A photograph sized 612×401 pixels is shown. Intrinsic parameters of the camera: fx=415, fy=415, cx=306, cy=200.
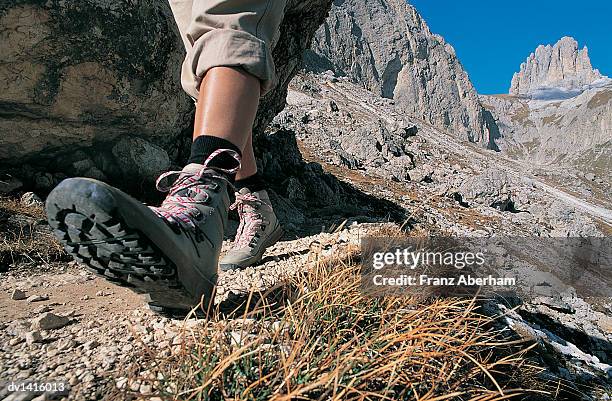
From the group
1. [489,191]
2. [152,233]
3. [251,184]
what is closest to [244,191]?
[251,184]

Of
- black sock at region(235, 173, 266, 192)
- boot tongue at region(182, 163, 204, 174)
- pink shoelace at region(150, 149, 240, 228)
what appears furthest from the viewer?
black sock at region(235, 173, 266, 192)

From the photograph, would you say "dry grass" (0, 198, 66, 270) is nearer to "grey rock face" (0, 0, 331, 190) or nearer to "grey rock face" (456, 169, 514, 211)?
"grey rock face" (0, 0, 331, 190)

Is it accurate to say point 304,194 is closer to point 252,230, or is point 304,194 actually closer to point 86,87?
point 86,87

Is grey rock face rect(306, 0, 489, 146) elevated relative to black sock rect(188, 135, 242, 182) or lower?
elevated

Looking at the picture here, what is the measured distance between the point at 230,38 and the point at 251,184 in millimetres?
1256

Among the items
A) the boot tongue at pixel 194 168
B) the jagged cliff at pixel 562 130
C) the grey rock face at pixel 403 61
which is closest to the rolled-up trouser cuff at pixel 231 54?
the boot tongue at pixel 194 168

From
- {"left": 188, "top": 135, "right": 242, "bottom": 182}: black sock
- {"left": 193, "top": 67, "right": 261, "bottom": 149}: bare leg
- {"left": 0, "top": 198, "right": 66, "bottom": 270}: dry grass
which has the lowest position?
{"left": 0, "top": 198, "right": 66, "bottom": 270}: dry grass

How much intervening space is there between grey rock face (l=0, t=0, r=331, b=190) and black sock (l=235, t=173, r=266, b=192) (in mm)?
2529

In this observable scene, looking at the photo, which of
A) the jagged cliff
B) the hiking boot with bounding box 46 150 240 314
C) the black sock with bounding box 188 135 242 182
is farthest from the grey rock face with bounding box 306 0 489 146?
the hiking boot with bounding box 46 150 240 314

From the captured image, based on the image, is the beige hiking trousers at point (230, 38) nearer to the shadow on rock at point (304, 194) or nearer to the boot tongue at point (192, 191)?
the boot tongue at point (192, 191)

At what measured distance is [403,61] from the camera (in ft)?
276

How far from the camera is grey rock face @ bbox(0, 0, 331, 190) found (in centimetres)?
391

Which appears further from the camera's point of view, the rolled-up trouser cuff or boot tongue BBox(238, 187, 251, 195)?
boot tongue BBox(238, 187, 251, 195)

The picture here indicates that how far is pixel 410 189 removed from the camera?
14.6m
